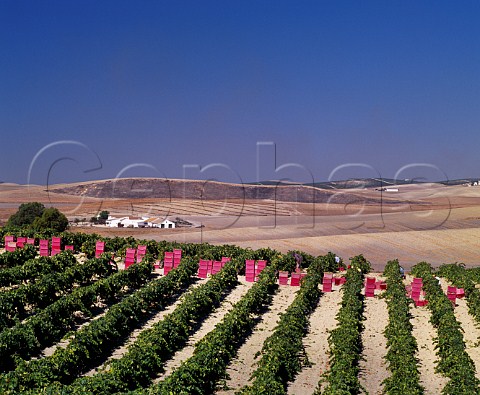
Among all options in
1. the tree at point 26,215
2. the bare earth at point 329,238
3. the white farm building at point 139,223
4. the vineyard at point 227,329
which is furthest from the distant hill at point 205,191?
the vineyard at point 227,329

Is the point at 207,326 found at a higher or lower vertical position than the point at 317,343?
higher

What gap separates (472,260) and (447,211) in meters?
38.1

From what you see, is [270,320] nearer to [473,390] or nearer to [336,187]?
[473,390]

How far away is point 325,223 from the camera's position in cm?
6228

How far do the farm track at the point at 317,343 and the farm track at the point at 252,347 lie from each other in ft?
3.62

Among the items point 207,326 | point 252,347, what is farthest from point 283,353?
point 207,326

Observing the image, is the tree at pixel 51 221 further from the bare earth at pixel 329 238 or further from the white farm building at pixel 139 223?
the white farm building at pixel 139 223

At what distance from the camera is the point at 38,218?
43.5 m

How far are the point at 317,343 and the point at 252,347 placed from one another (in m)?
1.96

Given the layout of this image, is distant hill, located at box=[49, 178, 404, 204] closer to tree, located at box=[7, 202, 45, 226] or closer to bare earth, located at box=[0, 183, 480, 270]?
bare earth, located at box=[0, 183, 480, 270]

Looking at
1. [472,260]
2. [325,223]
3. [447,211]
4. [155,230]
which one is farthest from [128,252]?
[447,211]

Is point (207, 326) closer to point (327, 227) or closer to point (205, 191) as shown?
point (327, 227)

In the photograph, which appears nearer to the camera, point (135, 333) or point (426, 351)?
point (426, 351)

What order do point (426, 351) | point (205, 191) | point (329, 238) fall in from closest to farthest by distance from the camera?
point (426, 351) → point (329, 238) → point (205, 191)
